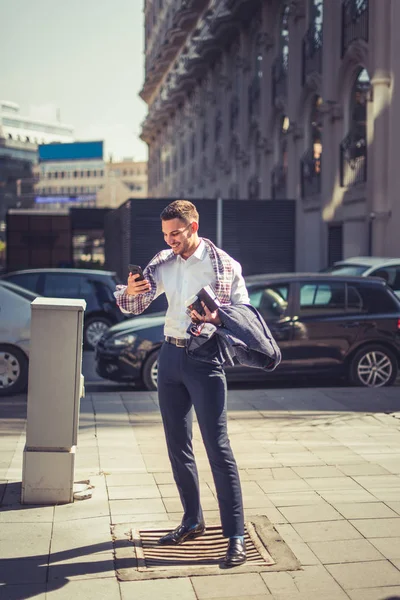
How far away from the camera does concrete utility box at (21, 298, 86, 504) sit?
226 inches

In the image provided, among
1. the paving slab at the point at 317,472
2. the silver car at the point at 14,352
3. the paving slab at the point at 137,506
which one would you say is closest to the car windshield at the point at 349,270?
the silver car at the point at 14,352

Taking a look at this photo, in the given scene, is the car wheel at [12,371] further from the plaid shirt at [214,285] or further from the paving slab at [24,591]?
the paving slab at [24,591]

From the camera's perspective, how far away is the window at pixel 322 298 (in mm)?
11797

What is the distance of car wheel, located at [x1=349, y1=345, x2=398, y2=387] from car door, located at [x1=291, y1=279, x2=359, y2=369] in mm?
206

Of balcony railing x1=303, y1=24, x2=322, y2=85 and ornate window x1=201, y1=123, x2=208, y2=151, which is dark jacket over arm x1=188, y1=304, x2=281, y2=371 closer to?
balcony railing x1=303, y1=24, x2=322, y2=85

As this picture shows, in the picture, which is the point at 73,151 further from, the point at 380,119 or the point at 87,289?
the point at 87,289

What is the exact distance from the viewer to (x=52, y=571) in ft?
15.1

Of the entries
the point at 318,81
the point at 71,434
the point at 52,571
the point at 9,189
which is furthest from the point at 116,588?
the point at 9,189

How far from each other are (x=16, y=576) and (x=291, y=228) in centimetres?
2090

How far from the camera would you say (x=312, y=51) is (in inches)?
965

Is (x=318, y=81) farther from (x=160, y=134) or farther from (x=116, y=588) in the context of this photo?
(x=160, y=134)

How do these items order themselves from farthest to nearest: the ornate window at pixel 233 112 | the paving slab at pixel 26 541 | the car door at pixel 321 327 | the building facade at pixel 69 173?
the building facade at pixel 69 173
the ornate window at pixel 233 112
the car door at pixel 321 327
the paving slab at pixel 26 541

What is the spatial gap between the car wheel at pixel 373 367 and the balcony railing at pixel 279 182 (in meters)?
16.9

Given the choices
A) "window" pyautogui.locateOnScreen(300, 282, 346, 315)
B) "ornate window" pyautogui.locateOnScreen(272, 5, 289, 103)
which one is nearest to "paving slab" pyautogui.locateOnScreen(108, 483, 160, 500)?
"window" pyautogui.locateOnScreen(300, 282, 346, 315)
